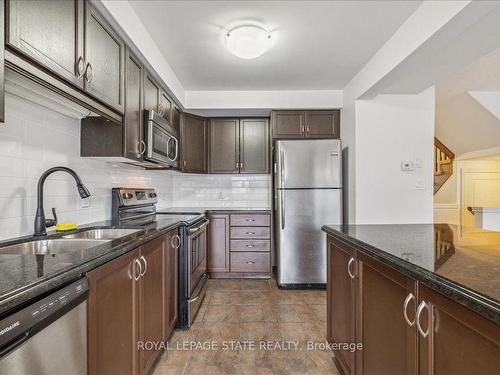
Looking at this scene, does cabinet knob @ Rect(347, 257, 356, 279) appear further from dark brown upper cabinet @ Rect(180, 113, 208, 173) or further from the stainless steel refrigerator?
dark brown upper cabinet @ Rect(180, 113, 208, 173)

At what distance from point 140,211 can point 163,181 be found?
1099 mm

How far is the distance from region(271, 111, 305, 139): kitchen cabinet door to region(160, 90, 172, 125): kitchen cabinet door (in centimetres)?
123

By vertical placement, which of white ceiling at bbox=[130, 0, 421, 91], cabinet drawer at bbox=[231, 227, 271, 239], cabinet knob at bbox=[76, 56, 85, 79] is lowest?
cabinet drawer at bbox=[231, 227, 271, 239]

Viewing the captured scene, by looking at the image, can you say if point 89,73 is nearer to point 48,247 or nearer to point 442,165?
point 48,247

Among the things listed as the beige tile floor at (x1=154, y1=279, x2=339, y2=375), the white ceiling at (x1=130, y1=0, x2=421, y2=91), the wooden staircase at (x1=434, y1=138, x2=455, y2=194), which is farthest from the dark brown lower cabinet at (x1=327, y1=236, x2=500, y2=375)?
the wooden staircase at (x1=434, y1=138, x2=455, y2=194)

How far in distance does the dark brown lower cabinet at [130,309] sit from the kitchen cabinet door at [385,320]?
109 cm

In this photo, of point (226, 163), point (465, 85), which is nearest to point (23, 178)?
point (226, 163)

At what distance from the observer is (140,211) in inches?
104

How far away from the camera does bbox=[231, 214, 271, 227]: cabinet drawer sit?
3.58m

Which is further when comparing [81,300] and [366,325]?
[366,325]

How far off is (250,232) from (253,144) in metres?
1.16

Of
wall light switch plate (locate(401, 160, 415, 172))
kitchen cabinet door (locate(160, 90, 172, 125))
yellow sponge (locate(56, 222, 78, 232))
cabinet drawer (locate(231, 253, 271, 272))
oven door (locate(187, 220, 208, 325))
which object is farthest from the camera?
cabinet drawer (locate(231, 253, 271, 272))

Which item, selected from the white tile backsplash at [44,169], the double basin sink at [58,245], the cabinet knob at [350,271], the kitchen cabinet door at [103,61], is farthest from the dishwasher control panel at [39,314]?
the cabinet knob at [350,271]

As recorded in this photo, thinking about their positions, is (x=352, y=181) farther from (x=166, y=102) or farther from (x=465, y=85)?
(x=166, y=102)
